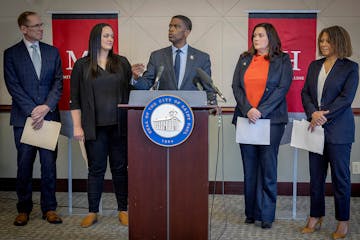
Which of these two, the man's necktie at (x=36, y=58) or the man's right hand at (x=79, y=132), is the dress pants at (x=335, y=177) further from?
the man's necktie at (x=36, y=58)

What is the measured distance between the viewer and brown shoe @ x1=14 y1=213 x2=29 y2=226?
4.14 m

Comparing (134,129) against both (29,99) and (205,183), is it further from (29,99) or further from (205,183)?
(29,99)

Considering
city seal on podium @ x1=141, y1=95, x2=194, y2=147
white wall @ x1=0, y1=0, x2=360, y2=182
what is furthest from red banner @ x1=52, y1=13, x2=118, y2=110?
city seal on podium @ x1=141, y1=95, x2=194, y2=147

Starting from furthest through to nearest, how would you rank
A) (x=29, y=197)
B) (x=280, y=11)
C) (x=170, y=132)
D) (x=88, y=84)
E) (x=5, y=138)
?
(x=5, y=138), (x=280, y=11), (x=29, y=197), (x=88, y=84), (x=170, y=132)

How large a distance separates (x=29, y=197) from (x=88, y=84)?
119cm

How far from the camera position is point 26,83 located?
13.6 ft

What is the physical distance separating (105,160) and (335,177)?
1850mm

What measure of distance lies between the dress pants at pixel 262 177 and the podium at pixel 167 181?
1.20 m

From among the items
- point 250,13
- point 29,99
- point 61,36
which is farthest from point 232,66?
point 29,99

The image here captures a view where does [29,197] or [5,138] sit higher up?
[5,138]

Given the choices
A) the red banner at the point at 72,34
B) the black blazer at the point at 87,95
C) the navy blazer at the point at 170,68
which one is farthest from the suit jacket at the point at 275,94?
the red banner at the point at 72,34

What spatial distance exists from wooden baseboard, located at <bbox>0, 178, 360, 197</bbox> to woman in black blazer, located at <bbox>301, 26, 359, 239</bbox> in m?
1.40

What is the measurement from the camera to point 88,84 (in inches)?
153

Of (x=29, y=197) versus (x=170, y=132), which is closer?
(x=170, y=132)
